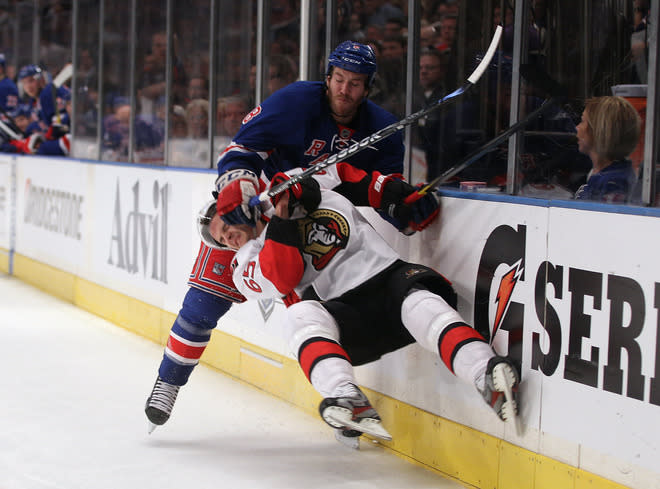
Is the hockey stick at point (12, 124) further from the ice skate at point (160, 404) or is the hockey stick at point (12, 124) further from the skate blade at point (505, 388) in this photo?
the skate blade at point (505, 388)

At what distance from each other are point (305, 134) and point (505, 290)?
0.88 m

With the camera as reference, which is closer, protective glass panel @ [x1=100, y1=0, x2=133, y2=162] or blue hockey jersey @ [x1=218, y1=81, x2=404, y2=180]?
blue hockey jersey @ [x1=218, y1=81, x2=404, y2=180]

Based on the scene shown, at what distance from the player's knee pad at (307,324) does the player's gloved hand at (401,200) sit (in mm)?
390

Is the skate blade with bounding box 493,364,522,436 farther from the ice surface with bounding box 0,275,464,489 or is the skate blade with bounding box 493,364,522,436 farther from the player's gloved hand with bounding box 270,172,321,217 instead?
the player's gloved hand with bounding box 270,172,321,217

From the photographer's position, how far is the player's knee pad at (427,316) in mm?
2488

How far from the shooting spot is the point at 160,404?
3.18 meters

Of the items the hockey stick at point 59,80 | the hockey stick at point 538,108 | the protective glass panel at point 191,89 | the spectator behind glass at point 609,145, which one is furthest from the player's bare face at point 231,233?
the hockey stick at point 59,80

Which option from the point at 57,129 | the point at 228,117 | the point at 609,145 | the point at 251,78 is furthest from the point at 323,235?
the point at 57,129

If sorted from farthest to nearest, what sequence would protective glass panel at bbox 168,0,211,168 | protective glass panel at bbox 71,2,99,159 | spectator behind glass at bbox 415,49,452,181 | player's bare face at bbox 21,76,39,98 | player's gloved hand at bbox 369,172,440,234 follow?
1. player's bare face at bbox 21,76,39,98
2. protective glass panel at bbox 71,2,99,159
3. protective glass panel at bbox 168,0,211,168
4. spectator behind glass at bbox 415,49,452,181
5. player's gloved hand at bbox 369,172,440,234

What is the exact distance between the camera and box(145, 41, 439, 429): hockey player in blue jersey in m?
2.82

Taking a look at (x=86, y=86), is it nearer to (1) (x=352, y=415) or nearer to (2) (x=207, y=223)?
(2) (x=207, y=223)

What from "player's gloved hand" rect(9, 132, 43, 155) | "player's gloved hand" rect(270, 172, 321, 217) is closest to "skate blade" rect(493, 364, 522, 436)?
"player's gloved hand" rect(270, 172, 321, 217)

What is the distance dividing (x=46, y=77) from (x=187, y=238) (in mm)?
3591

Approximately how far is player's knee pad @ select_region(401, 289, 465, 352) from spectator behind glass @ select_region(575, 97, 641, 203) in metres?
0.47
